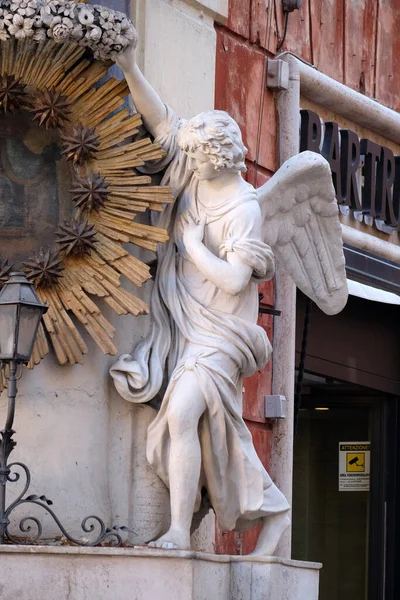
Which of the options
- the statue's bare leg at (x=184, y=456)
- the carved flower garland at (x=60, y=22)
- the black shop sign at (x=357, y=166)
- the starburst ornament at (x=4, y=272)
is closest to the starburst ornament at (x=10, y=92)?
the carved flower garland at (x=60, y=22)

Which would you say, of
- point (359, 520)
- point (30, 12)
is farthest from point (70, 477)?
point (359, 520)

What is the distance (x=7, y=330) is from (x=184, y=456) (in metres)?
0.92

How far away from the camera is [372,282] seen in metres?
11.0

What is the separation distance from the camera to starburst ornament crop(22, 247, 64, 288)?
25.4 ft

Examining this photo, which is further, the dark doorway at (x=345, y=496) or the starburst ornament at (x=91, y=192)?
the dark doorway at (x=345, y=496)

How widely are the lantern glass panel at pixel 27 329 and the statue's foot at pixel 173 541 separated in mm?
931

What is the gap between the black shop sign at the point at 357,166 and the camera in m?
10.7

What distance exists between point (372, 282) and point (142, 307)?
3505 mm

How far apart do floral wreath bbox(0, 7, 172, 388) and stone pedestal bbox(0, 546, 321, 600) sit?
0.91 metres

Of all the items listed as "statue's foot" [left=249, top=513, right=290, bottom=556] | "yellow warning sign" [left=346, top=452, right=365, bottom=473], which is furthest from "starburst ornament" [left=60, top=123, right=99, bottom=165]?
"yellow warning sign" [left=346, top=452, right=365, bottom=473]

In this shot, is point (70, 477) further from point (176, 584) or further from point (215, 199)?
point (215, 199)

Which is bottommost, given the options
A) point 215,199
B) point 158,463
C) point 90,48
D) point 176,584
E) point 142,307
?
point 176,584

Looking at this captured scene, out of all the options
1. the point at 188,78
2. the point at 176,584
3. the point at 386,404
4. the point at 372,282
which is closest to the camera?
the point at 176,584

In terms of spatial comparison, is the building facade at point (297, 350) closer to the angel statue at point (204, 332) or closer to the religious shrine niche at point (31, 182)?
the angel statue at point (204, 332)
